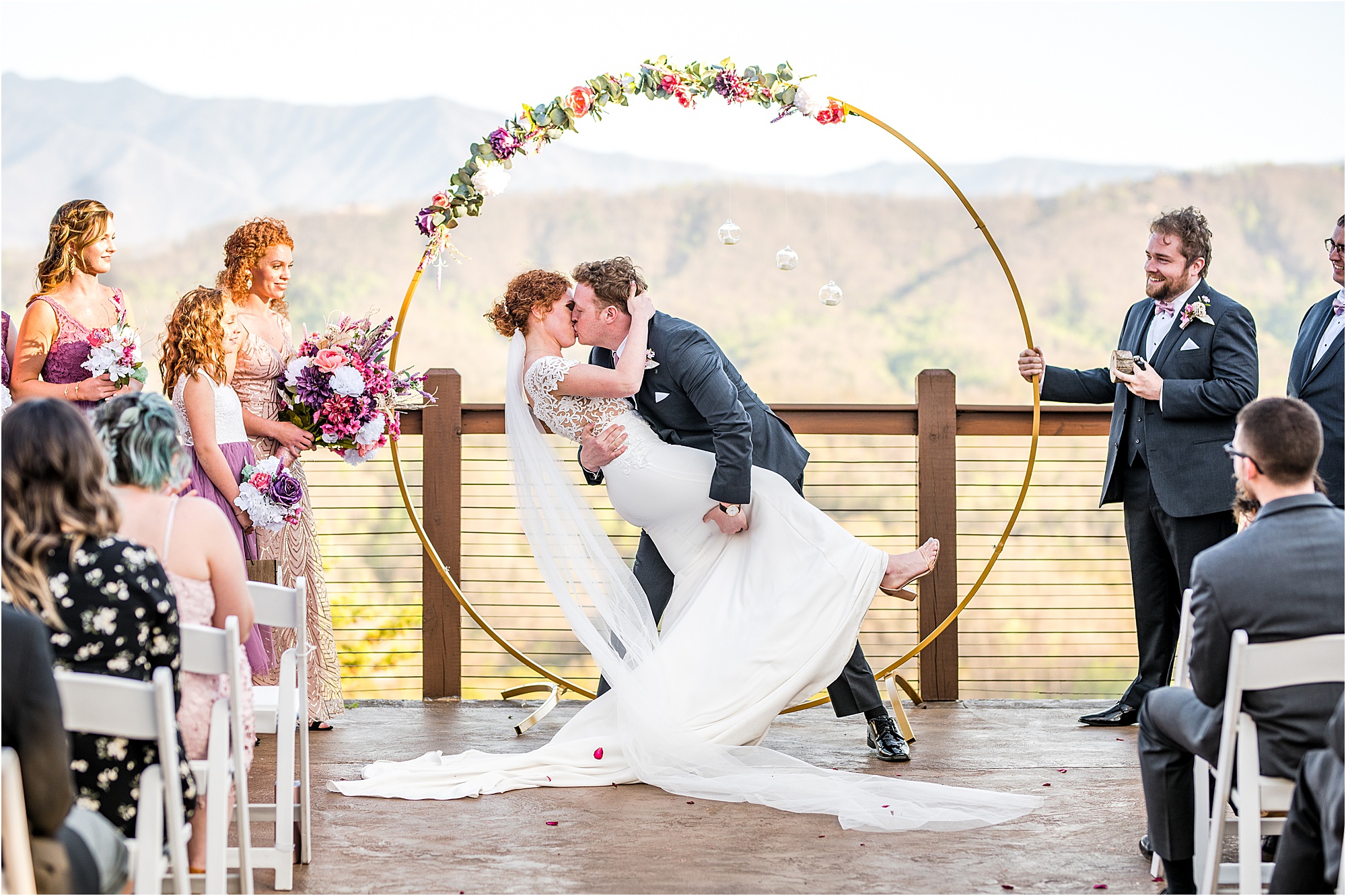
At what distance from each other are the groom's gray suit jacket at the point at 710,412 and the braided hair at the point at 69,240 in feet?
5.52

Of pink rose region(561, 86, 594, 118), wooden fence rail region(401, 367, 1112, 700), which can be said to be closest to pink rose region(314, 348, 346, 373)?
wooden fence rail region(401, 367, 1112, 700)

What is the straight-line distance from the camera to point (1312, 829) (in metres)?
2.15

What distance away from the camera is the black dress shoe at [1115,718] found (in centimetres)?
448

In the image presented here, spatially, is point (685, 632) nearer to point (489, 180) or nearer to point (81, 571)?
point (489, 180)

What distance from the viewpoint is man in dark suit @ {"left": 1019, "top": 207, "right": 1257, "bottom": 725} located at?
4176 millimetres

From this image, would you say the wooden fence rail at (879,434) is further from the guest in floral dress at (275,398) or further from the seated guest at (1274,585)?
the seated guest at (1274,585)

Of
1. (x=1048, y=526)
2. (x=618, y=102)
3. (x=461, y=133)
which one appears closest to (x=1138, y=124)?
(x=1048, y=526)

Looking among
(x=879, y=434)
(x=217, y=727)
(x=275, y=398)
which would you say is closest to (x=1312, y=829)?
(x=217, y=727)

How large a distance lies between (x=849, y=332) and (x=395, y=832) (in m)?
16.4

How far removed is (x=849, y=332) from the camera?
1906 cm

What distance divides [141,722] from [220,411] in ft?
7.13

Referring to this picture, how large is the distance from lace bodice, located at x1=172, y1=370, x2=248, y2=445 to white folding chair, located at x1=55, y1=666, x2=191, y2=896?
6.71 ft

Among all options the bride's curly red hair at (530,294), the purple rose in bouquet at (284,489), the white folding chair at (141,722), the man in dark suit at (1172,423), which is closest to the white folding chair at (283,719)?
the white folding chair at (141,722)

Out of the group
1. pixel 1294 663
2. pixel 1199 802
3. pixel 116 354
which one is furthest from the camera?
pixel 116 354
